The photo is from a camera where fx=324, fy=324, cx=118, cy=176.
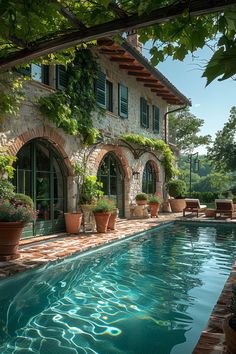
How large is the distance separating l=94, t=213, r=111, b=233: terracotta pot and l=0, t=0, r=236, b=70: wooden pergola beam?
18.2ft

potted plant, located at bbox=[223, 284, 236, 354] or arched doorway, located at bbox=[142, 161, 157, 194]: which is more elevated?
arched doorway, located at bbox=[142, 161, 157, 194]

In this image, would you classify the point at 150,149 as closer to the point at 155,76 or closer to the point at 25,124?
the point at 155,76

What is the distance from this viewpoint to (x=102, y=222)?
9.24m

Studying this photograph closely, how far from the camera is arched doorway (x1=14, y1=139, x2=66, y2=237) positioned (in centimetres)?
810

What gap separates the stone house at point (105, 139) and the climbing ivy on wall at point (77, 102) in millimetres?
230

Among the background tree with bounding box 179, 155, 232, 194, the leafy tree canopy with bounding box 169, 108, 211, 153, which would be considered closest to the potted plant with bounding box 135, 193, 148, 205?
the leafy tree canopy with bounding box 169, 108, 211, 153

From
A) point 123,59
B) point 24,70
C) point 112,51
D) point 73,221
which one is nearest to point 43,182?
point 73,221

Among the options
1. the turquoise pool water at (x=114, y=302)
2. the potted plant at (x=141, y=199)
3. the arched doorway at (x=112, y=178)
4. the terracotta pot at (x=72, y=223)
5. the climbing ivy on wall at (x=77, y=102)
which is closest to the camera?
the turquoise pool water at (x=114, y=302)

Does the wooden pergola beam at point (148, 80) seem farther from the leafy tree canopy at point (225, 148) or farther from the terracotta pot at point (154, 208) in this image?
the leafy tree canopy at point (225, 148)

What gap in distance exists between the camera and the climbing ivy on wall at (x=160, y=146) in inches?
513

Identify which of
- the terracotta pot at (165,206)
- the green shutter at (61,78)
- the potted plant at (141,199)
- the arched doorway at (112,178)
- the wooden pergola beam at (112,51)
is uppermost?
the wooden pergola beam at (112,51)

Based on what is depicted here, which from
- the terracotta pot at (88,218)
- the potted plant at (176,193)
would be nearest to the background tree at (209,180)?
the potted plant at (176,193)

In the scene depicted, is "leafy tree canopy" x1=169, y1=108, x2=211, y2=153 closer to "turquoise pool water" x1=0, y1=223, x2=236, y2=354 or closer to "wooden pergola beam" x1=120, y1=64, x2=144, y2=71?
"wooden pergola beam" x1=120, y1=64, x2=144, y2=71

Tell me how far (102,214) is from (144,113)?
23.7ft
